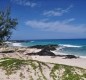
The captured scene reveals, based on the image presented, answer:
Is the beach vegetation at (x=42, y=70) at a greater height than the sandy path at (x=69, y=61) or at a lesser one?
greater

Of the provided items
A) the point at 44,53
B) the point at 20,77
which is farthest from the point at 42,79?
the point at 44,53

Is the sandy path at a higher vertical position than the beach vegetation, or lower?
lower

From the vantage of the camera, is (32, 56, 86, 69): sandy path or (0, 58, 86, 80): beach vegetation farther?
(32, 56, 86, 69): sandy path

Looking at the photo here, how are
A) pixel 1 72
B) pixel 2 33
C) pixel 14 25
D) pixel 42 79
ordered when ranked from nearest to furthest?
pixel 42 79
pixel 1 72
pixel 2 33
pixel 14 25

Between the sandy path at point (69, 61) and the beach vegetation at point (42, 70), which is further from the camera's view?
the sandy path at point (69, 61)

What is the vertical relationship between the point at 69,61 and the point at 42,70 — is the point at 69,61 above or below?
below

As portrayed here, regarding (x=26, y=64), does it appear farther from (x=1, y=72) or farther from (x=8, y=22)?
(x=8, y=22)

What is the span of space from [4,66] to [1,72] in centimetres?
193

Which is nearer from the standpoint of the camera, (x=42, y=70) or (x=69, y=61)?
(x=42, y=70)

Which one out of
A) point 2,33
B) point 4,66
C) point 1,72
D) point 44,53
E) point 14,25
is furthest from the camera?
point 44,53

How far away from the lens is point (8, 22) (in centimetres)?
4294

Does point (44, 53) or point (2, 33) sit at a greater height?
point (2, 33)

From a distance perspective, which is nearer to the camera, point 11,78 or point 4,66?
point 11,78

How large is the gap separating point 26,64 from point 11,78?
4.43 m
